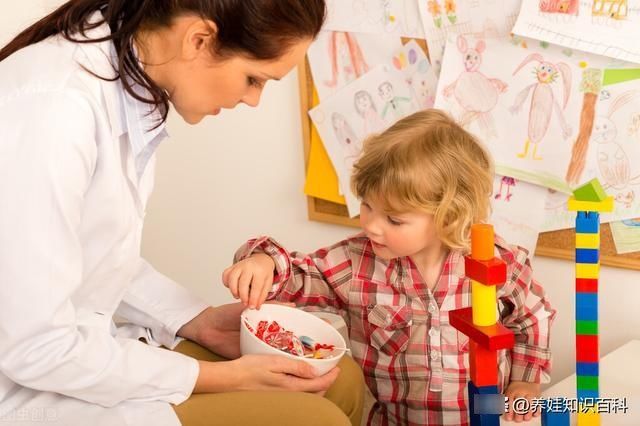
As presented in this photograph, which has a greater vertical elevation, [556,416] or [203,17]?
[203,17]

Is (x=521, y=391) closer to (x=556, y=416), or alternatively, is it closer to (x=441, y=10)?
(x=556, y=416)

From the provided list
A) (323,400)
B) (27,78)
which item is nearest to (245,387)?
(323,400)

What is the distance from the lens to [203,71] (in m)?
1.04

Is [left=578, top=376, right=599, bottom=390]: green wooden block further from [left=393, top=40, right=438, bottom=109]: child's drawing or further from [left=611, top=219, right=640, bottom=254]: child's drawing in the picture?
[left=393, top=40, right=438, bottom=109]: child's drawing

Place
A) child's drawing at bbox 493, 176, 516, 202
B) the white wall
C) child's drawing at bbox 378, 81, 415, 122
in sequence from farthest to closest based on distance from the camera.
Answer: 1. the white wall
2. child's drawing at bbox 378, 81, 415, 122
3. child's drawing at bbox 493, 176, 516, 202

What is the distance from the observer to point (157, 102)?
1.06 m

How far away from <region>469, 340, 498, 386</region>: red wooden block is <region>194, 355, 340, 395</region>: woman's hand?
0.26 meters

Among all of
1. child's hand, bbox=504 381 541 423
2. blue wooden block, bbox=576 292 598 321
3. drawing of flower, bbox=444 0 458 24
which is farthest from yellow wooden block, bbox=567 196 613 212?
drawing of flower, bbox=444 0 458 24

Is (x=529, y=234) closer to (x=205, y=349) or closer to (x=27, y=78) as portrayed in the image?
(x=205, y=349)

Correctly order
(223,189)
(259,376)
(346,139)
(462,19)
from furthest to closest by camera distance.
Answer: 1. (223,189)
2. (346,139)
3. (462,19)
4. (259,376)

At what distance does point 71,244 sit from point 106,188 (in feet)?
0.28

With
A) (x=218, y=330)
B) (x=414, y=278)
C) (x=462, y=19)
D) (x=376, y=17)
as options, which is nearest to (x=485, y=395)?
(x=414, y=278)

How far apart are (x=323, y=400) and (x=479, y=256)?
304 mm

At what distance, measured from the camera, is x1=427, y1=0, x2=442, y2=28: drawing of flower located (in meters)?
1.51
